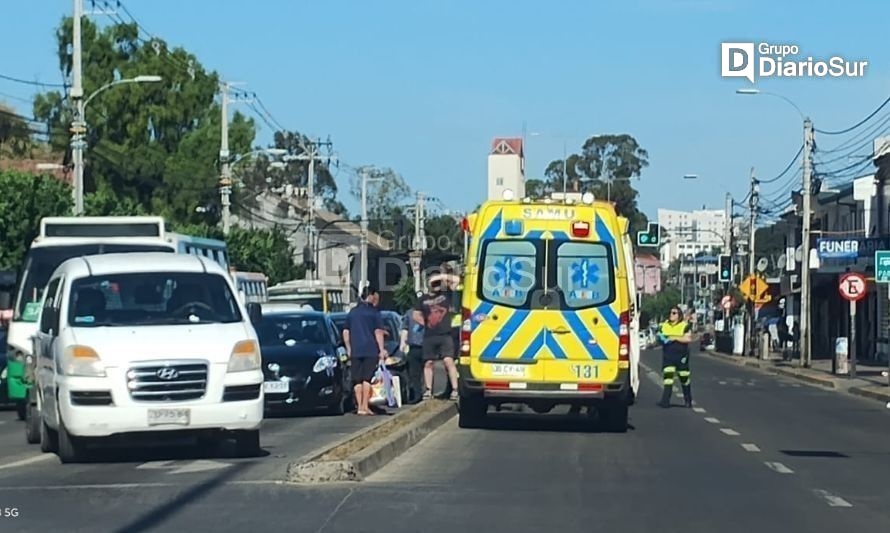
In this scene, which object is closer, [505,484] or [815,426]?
[505,484]

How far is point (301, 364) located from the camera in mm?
23844

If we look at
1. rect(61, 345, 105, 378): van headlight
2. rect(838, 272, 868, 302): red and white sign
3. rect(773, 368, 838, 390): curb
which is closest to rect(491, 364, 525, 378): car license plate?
rect(61, 345, 105, 378): van headlight

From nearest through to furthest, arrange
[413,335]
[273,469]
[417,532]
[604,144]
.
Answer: [417,532], [273,469], [413,335], [604,144]

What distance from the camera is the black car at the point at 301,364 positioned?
23.8 metres

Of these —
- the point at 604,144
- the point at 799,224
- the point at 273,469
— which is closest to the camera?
A: the point at 273,469

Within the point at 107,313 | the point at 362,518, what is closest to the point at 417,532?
the point at 362,518

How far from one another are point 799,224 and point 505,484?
6413cm

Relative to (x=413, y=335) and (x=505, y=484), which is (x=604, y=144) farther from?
(x=505, y=484)

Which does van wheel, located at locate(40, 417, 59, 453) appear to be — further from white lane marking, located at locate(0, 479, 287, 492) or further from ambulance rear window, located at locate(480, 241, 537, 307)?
ambulance rear window, located at locate(480, 241, 537, 307)

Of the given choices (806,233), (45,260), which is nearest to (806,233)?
(806,233)

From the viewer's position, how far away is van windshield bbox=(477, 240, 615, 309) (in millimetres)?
20922

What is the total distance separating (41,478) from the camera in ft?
47.1

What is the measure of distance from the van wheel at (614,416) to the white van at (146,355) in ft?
20.5

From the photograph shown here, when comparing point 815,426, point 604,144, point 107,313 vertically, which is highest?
point 604,144
